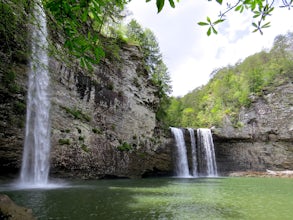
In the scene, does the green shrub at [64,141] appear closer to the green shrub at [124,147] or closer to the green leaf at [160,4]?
the green shrub at [124,147]

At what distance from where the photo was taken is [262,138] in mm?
28125

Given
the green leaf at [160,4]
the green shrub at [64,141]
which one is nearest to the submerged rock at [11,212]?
the green leaf at [160,4]

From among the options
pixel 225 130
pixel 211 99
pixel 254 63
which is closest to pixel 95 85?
pixel 225 130

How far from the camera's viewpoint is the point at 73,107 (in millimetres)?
15797

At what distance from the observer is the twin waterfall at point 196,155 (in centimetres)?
2434

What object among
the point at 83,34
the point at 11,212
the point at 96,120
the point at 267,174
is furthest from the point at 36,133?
the point at 267,174

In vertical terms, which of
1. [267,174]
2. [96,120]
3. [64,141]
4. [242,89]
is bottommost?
[267,174]

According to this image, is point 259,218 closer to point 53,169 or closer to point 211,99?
point 53,169

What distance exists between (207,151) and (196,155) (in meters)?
1.42

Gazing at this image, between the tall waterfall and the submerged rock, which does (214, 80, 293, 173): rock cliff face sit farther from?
the submerged rock

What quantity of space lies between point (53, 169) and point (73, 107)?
13.6 feet

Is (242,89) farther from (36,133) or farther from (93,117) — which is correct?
(36,133)

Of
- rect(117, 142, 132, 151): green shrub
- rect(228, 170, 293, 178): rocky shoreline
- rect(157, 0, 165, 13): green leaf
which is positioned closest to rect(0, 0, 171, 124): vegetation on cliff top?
rect(157, 0, 165, 13): green leaf

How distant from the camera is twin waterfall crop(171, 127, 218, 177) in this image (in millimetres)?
24344
